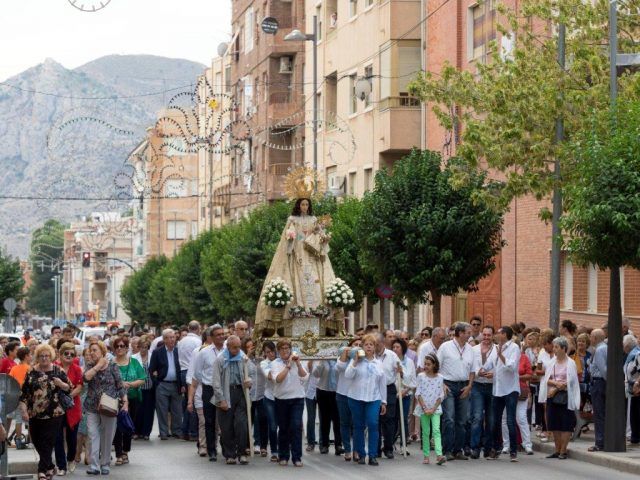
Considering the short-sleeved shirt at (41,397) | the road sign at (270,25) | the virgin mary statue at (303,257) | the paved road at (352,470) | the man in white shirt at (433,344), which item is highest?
the road sign at (270,25)

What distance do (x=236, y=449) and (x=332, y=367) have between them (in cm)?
228

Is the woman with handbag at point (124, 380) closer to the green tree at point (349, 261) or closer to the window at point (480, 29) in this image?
the green tree at point (349, 261)

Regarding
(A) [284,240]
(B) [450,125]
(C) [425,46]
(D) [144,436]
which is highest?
(C) [425,46]

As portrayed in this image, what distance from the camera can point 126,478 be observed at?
66.0 feet

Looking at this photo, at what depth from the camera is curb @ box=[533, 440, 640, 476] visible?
797 inches

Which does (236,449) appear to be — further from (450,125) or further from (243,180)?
(243,180)

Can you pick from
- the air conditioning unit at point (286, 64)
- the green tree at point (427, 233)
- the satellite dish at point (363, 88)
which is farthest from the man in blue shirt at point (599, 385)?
the air conditioning unit at point (286, 64)

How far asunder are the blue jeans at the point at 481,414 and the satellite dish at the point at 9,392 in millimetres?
7083

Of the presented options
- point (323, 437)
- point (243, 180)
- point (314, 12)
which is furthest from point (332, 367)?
point (243, 180)

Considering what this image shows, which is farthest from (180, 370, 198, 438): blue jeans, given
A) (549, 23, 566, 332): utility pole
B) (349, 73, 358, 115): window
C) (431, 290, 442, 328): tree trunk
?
(349, 73, 358, 115): window

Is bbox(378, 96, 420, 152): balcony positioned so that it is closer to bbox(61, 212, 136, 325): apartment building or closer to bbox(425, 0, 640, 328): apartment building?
bbox(425, 0, 640, 328): apartment building

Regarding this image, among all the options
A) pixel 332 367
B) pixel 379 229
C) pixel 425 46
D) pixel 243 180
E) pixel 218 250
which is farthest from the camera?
pixel 243 180

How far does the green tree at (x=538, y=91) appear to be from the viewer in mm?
26547

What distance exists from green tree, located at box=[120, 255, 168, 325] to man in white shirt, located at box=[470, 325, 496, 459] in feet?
223
